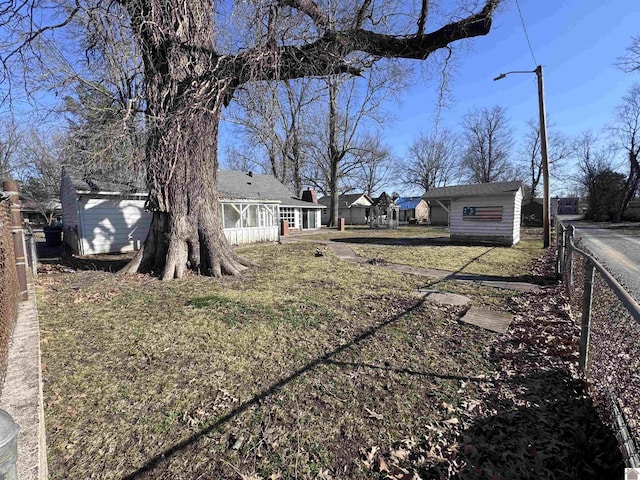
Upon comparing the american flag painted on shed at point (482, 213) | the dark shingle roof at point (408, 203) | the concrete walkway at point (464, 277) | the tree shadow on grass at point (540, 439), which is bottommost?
the tree shadow on grass at point (540, 439)

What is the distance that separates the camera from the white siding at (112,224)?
12023 mm

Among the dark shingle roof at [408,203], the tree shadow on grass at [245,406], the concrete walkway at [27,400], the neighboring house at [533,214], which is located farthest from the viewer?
the dark shingle roof at [408,203]

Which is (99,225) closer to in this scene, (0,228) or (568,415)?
(0,228)

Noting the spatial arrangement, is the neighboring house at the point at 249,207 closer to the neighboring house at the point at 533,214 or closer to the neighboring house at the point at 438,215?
the neighboring house at the point at 438,215

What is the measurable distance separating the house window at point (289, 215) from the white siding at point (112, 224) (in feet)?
38.5

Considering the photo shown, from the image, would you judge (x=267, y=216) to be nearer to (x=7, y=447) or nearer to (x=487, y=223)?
(x=487, y=223)

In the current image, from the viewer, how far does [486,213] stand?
50.2 ft

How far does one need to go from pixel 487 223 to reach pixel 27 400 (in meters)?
17.3

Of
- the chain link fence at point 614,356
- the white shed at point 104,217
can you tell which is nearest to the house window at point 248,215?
the white shed at point 104,217

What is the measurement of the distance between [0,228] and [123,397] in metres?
2.25

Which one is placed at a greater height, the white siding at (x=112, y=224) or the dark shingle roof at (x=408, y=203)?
the dark shingle roof at (x=408, y=203)

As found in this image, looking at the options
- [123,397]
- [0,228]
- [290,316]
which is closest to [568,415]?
[290,316]

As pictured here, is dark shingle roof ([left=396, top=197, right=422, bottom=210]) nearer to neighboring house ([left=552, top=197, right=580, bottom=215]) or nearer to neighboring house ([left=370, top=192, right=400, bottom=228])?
neighboring house ([left=370, top=192, right=400, bottom=228])

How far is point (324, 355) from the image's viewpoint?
3510 mm
